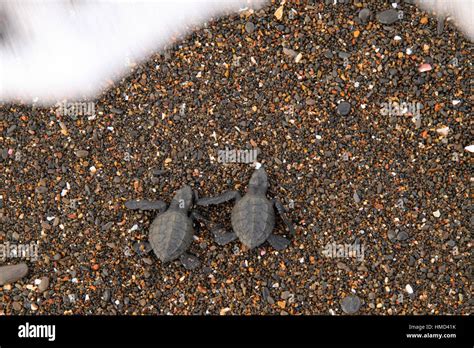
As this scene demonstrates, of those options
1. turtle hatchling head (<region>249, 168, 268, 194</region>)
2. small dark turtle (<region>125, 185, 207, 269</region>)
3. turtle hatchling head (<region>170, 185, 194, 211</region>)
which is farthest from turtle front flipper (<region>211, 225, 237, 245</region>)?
turtle hatchling head (<region>249, 168, 268, 194</region>)

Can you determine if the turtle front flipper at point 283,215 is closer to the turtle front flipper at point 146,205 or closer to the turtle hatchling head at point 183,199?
the turtle hatchling head at point 183,199

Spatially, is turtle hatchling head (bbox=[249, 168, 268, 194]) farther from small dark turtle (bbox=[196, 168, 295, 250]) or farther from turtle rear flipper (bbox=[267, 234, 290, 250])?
turtle rear flipper (bbox=[267, 234, 290, 250])

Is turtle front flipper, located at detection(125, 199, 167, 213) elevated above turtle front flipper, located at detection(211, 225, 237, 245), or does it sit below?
above

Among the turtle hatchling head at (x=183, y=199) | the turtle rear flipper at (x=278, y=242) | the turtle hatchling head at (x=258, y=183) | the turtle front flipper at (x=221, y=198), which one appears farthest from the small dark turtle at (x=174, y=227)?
the turtle rear flipper at (x=278, y=242)

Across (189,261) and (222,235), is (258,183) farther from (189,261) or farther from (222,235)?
(189,261)

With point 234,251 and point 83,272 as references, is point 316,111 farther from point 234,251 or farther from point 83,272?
point 83,272

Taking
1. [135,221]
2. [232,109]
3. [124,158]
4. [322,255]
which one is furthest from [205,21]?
[322,255]
